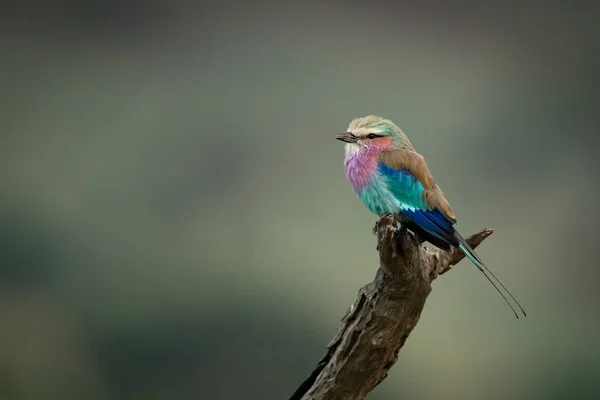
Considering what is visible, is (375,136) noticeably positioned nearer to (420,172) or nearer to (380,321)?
(420,172)

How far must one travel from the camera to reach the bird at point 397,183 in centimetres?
229

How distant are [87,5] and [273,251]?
1.66 metres

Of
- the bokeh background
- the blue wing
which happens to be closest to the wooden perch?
the blue wing

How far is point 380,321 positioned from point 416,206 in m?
0.41

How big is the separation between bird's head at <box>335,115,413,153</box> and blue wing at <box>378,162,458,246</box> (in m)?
0.10

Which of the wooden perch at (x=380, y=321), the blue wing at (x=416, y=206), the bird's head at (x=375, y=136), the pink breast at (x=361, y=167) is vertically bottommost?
the wooden perch at (x=380, y=321)

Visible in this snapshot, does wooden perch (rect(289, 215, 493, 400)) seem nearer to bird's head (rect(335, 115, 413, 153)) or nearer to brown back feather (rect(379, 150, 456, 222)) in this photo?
brown back feather (rect(379, 150, 456, 222))

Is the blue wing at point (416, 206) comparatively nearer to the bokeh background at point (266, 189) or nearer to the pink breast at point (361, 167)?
the pink breast at point (361, 167)

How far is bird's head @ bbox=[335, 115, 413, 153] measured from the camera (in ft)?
8.07

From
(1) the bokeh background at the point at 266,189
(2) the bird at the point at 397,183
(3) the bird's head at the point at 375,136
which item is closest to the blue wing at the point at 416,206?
(2) the bird at the point at 397,183

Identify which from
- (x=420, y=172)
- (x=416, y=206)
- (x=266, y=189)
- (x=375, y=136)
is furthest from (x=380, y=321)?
(x=266, y=189)

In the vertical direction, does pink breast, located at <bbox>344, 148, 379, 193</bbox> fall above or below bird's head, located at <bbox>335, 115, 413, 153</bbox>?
below

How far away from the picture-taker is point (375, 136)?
8.11 feet

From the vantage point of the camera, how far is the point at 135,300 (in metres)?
3.73
